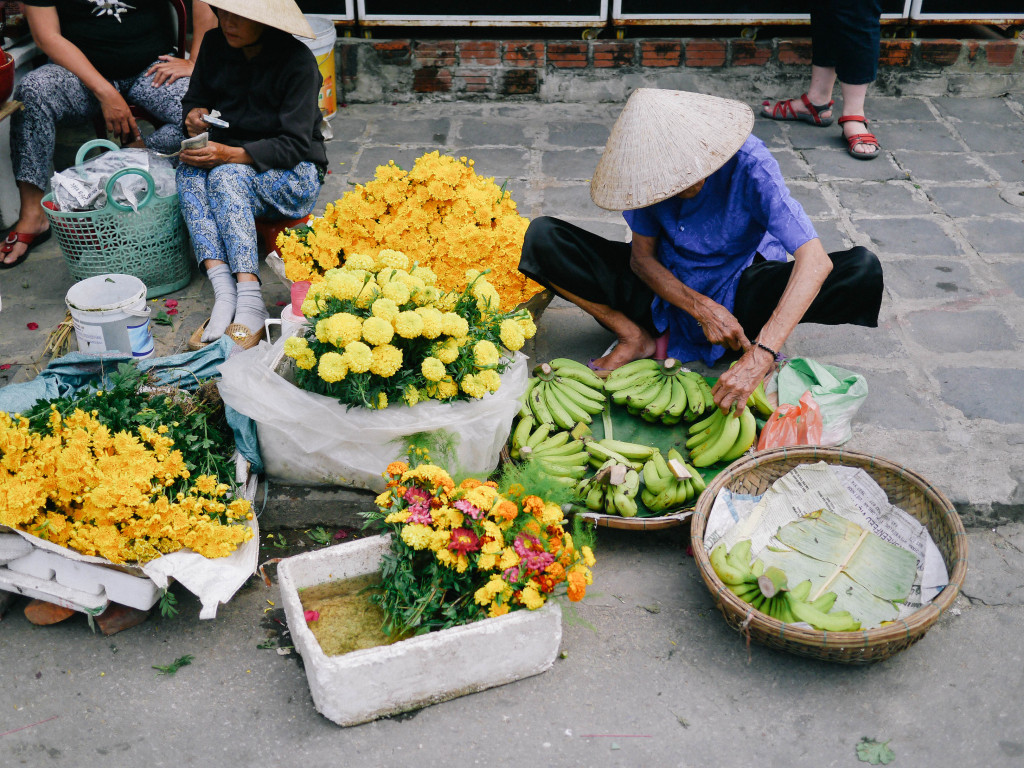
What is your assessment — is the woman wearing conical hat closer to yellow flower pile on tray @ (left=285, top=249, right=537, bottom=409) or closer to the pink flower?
yellow flower pile on tray @ (left=285, top=249, right=537, bottom=409)

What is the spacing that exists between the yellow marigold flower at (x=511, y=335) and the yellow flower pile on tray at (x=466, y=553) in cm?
51

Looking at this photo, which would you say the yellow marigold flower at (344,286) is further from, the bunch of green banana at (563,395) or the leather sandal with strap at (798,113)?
the leather sandal with strap at (798,113)

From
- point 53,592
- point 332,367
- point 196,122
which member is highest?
point 196,122

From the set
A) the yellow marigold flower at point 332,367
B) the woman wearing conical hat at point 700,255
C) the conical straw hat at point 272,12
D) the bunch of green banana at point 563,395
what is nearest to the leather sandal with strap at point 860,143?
the woman wearing conical hat at point 700,255

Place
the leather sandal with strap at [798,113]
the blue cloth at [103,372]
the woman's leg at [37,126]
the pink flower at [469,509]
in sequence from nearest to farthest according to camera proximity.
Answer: the pink flower at [469,509]
the blue cloth at [103,372]
the woman's leg at [37,126]
the leather sandal with strap at [798,113]

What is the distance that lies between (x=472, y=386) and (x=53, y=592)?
1479 mm

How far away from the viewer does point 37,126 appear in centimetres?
468

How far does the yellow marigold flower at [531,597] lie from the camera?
97.7 inches

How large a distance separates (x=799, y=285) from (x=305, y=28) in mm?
2505

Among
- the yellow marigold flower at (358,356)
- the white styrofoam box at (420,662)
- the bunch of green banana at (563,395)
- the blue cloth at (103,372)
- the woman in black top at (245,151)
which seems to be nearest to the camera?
the white styrofoam box at (420,662)

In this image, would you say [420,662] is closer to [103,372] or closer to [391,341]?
[391,341]

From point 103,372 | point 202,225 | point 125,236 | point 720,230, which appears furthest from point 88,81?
point 720,230

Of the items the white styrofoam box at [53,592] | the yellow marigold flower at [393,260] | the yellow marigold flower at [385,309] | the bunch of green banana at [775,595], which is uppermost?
the yellow marigold flower at [393,260]

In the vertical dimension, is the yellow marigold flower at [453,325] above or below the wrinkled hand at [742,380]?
above
